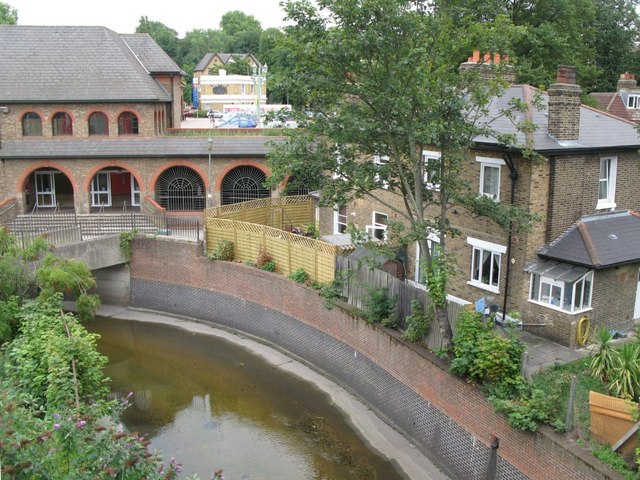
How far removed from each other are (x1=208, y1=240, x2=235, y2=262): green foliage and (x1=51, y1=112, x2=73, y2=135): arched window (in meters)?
12.4

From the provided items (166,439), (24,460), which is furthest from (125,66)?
(24,460)

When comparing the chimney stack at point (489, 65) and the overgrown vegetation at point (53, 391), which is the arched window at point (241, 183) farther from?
the chimney stack at point (489, 65)

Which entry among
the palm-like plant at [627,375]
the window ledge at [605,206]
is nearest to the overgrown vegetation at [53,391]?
the palm-like plant at [627,375]

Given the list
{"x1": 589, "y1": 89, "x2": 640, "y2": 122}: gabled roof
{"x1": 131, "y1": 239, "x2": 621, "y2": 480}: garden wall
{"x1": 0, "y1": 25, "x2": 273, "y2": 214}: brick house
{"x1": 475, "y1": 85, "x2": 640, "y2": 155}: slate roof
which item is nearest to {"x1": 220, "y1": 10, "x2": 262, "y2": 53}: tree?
{"x1": 589, "y1": 89, "x2": 640, "y2": 122}: gabled roof

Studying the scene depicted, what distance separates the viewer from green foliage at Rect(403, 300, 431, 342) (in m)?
16.8

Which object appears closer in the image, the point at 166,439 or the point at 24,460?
the point at 24,460

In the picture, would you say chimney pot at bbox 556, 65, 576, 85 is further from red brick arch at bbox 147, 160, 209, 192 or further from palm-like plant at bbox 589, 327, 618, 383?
red brick arch at bbox 147, 160, 209, 192

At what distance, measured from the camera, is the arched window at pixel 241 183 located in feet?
111

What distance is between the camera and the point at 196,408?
1922cm

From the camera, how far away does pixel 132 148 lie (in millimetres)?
33031

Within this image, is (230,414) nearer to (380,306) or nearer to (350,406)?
(350,406)

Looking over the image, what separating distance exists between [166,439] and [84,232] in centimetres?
1373

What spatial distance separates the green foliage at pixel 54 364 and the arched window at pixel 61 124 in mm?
18300

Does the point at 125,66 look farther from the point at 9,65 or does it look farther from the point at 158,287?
the point at 158,287
